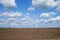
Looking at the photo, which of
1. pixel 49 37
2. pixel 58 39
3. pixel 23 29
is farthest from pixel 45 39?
pixel 23 29

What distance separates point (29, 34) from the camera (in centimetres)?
273

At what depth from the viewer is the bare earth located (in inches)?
105

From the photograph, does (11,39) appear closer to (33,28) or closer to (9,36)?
(9,36)

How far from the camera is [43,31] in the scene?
8.87 feet

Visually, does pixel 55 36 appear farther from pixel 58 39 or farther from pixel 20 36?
pixel 20 36

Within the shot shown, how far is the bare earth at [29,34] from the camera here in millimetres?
2680

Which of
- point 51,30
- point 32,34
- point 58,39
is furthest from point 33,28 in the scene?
point 58,39

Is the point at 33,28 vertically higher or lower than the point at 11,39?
higher

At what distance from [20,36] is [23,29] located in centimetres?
16

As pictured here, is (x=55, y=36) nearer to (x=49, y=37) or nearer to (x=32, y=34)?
(x=49, y=37)

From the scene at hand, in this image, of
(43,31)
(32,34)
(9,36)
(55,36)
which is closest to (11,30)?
(9,36)

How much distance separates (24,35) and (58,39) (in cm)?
64

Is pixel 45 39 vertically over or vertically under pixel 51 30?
under

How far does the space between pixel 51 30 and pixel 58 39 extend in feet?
0.73
